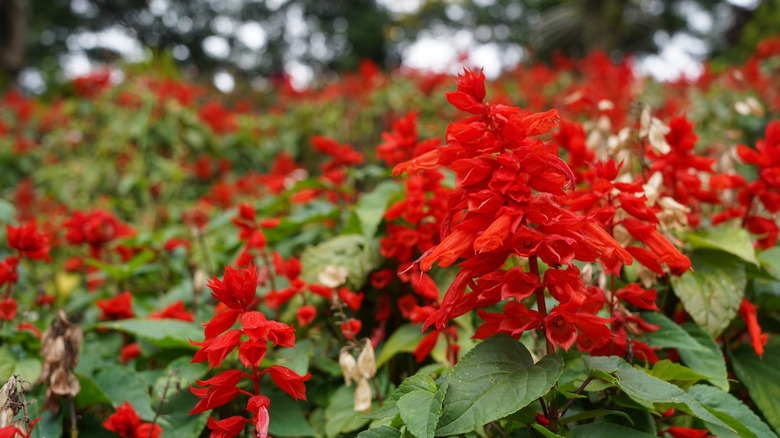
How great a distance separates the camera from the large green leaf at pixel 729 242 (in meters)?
1.29

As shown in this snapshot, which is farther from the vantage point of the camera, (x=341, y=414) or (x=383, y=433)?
(x=341, y=414)

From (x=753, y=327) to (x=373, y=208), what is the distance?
1.09m

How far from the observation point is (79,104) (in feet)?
18.6

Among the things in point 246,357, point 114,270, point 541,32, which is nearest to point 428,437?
point 246,357

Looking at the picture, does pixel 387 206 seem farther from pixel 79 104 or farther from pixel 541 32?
pixel 541 32

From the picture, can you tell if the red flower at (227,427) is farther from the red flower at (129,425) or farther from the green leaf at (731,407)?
the green leaf at (731,407)

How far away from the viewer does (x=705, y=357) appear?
1.25 m

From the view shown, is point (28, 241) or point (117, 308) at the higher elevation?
point (28, 241)

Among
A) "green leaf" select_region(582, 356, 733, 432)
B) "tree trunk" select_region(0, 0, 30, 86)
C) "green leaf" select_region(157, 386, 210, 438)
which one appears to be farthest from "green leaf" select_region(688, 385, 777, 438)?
"tree trunk" select_region(0, 0, 30, 86)

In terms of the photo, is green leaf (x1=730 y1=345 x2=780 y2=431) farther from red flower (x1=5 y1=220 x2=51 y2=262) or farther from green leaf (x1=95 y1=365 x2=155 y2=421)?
red flower (x1=5 y1=220 x2=51 y2=262)

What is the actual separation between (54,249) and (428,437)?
3111 mm

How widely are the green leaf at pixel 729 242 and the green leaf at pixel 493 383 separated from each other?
Result: 0.71 metres

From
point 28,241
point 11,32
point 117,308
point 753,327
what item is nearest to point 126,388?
point 117,308

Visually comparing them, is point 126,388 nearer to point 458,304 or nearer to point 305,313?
point 305,313
